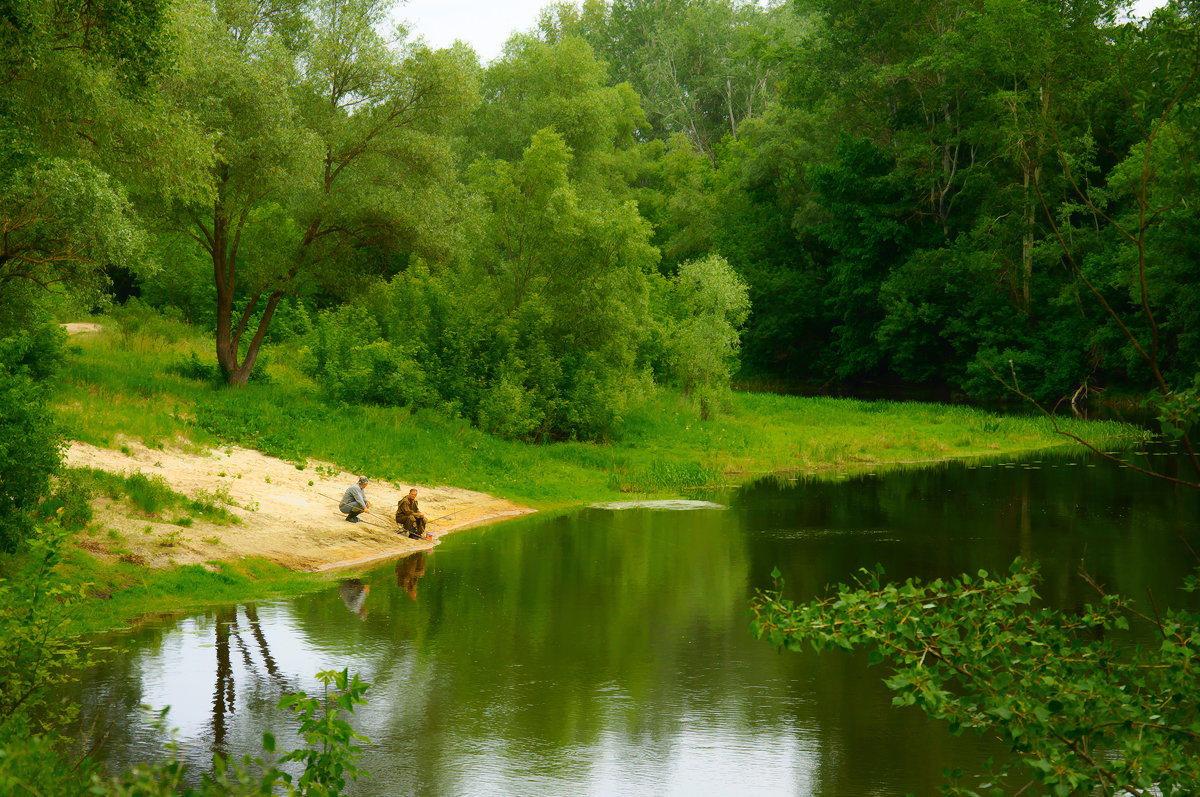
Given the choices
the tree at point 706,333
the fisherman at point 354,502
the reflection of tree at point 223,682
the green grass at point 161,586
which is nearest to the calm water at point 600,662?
the reflection of tree at point 223,682

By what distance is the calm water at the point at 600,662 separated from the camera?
1100 centimetres

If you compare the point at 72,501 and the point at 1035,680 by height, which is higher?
the point at 1035,680

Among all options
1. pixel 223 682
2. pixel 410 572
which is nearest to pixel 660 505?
pixel 410 572

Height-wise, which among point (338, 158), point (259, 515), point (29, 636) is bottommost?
point (259, 515)

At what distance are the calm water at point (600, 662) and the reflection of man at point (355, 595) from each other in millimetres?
78

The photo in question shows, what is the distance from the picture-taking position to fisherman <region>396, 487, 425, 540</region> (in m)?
22.5

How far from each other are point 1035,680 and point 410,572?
1560 centimetres

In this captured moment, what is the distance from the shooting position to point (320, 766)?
5.90m

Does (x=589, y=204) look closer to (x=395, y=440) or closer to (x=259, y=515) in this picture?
(x=395, y=440)

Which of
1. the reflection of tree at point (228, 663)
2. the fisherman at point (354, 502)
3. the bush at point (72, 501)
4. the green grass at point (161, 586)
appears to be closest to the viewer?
the reflection of tree at point (228, 663)

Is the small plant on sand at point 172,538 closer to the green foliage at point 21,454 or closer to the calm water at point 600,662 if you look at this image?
the calm water at point 600,662

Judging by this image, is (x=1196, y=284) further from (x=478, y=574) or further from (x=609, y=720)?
(x=609, y=720)

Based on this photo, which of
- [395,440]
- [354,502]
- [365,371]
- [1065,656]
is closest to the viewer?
[1065,656]

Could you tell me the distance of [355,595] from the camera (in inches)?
707
